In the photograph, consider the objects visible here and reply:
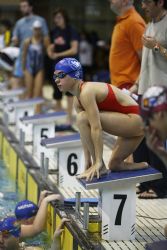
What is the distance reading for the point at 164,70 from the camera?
18.1 ft

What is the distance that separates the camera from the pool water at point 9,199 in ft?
18.8

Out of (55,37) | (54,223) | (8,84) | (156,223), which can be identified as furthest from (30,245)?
(8,84)

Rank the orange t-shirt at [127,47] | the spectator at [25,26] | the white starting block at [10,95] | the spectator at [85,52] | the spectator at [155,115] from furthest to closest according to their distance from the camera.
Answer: the spectator at [85,52], the white starting block at [10,95], the spectator at [25,26], the orange t-shirt at [127,47], the spectator at [155,115]

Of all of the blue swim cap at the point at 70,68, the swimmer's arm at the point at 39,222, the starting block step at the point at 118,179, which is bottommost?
the swimmer's arm at the point at 39,222

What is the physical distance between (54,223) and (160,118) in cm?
252

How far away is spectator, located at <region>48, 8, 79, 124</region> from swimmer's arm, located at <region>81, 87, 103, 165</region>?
4.38m

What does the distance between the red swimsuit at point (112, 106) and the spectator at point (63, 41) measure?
4.18 meters

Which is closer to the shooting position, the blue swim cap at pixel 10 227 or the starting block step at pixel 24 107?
the blue swim cap at pixel 10 227

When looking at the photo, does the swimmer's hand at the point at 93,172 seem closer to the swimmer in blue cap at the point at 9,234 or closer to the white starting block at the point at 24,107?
the swimmer in blue cap at the point at 9,234

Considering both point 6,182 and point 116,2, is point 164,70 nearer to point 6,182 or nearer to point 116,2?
point 116,2

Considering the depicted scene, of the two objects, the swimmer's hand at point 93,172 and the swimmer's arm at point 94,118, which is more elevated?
the swimmer's arm at point 94,118

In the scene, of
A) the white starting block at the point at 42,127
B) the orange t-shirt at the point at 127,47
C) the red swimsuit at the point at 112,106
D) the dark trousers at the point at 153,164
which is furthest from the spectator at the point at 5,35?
the red swimsuit at the point at 112,106

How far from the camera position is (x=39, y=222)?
5688 mm

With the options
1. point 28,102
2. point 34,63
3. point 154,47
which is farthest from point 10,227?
point 34,63
